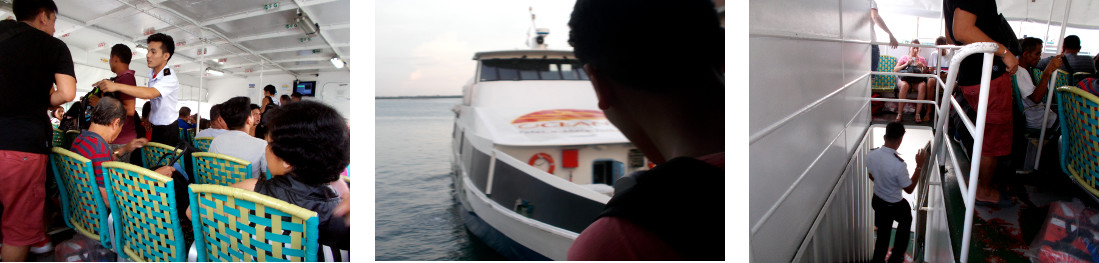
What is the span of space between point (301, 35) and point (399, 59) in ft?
1.97

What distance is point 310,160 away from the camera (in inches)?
37.4

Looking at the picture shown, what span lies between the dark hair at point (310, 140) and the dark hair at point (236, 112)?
0.56 metres

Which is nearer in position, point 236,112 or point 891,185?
point 236,112

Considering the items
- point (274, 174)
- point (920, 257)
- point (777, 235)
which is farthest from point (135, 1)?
point (920, 257)

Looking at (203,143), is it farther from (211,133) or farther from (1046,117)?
(1046,117)

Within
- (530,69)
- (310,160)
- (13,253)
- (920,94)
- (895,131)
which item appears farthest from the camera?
(920,94)

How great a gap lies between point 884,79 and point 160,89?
4229 mm

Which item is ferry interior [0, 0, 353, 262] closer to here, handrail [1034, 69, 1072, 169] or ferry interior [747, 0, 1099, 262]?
ferry interior [747, 0, 1099, 262]

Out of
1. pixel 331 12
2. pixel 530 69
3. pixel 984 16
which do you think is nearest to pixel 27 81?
pixel 331 12

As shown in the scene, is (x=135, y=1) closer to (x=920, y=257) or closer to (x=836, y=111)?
(x=836, y=111)

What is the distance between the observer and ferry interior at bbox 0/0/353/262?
44.6 inches

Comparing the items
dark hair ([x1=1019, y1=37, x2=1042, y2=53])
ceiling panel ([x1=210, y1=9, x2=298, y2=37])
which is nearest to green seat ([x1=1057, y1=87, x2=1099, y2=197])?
dark hair ([x1=1019, y1=37, x2=1042, y2=53])

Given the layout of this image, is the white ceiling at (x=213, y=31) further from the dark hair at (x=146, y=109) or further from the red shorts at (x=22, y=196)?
the red shorts at (x=22, y=196)

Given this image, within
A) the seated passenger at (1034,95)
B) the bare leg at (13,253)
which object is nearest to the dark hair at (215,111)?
the bare leg at (13,253)
